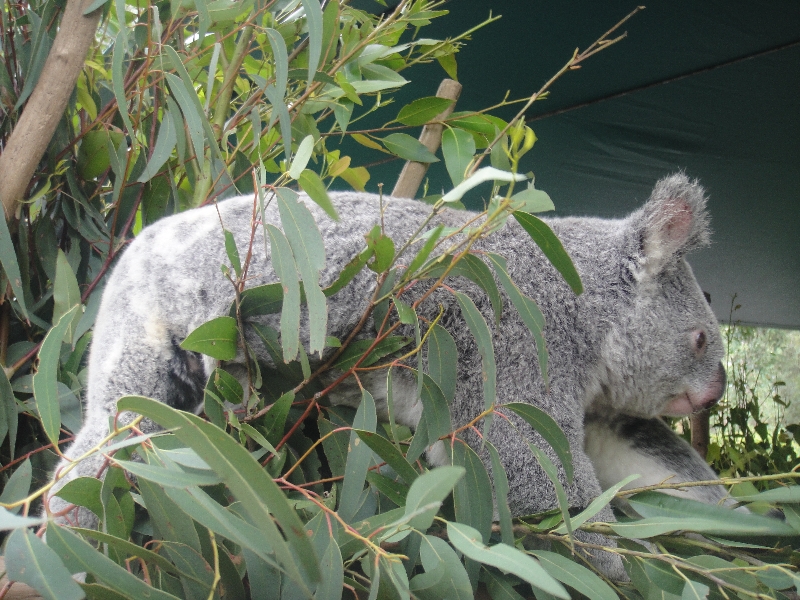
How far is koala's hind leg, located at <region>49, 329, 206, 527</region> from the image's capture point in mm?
1112

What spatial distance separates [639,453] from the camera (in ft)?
5.79

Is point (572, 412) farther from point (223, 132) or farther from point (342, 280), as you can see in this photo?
point (223, 132)

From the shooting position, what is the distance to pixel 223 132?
1565 millimetres

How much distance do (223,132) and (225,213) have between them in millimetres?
388

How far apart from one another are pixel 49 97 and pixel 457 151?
847 millimetres

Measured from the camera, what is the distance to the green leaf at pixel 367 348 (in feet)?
3.29

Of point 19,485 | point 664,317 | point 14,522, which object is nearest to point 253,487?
point 14,522

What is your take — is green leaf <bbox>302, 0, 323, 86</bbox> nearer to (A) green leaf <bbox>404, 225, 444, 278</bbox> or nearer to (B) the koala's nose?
(A) green leaf <bbox>404, 225, 444, 278</bbox>

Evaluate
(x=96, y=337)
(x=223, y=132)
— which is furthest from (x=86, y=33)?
(x=96, y=337)

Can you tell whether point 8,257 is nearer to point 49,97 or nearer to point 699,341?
point 49,97

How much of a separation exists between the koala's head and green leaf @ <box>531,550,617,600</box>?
63 cm

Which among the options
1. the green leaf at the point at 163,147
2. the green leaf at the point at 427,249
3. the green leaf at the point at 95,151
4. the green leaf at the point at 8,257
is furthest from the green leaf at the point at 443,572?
the green leaf at the point at 95,151

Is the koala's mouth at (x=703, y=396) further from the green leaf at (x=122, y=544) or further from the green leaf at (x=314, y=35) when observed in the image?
the green leaf at (x=122, y=544)

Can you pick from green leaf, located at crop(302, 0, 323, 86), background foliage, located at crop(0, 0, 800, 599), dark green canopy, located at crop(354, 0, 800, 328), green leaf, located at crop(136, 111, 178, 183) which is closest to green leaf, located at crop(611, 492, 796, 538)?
background foliage, located at crop(0, 0, 800, 599)
